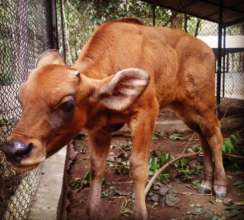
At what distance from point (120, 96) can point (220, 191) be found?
6.71ft

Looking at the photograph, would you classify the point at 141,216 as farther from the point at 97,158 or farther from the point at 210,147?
the point at 210,147

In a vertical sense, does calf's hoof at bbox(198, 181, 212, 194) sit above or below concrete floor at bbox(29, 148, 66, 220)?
below

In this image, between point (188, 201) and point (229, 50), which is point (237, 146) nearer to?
point (188, 201)

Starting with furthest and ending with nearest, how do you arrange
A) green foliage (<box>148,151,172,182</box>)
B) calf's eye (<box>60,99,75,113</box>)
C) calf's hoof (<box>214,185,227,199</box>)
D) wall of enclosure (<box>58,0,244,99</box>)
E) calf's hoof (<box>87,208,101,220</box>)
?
1. wall of enclosure (<box>58,0,244,99</box>)
2. green foliage (<box>148,151,172,182</box>)
3. calf's hoof (<box>214,185,227,199</box>)
4. calf's hoof (<box>87,208,101,220</box>)
5. calf's eye (<box>60,99,75,113</box>)

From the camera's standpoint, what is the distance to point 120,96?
9.57 ft

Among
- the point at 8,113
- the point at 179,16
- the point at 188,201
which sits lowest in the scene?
the point at 188,201

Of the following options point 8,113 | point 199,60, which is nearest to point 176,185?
point 199,60

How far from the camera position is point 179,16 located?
36.3ft

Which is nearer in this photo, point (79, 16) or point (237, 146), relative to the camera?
point (237, 146)

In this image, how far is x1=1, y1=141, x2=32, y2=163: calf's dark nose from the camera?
2.28m

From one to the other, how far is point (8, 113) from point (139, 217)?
1.33 meters

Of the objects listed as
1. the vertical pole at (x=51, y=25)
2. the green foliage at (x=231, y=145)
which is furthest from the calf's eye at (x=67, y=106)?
the vertical pole at (x=51, y=25)

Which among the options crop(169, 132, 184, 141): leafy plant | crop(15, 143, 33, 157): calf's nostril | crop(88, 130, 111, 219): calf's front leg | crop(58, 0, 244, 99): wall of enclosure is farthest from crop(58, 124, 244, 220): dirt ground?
crop(58, 0, 244, 99): wall of enclosure

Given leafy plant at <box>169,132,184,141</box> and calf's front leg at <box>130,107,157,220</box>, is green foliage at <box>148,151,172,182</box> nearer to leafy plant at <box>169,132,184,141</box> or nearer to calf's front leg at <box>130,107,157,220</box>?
calf's front leg at <box>130,107,157,220</box>
